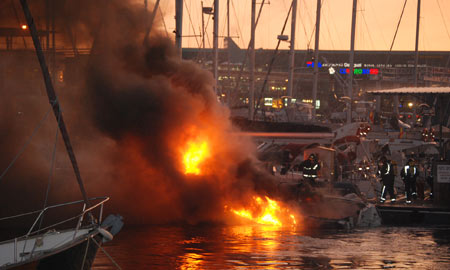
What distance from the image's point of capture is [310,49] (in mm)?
49406

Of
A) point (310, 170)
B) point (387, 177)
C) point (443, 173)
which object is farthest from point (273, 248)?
point (443, 173)

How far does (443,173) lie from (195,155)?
951 cm

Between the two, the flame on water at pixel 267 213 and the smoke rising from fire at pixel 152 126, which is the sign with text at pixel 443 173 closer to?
the flame on water at pixel 267 213

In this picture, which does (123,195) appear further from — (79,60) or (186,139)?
(79,60)

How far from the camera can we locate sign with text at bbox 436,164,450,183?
77.3 ft

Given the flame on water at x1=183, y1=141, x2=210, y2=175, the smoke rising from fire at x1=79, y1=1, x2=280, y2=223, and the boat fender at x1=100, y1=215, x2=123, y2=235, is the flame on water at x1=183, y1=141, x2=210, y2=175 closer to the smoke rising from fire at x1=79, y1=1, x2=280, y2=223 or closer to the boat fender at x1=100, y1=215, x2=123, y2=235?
the smoke rising from fire at x1=79, y1=1, x2=280, y2=223

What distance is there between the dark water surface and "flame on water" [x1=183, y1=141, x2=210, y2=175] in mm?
2106

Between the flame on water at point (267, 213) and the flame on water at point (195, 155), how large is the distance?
2086mm

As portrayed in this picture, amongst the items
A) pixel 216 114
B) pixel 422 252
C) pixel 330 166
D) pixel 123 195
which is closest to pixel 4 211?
pixel 123 195

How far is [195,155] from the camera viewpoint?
72.5 feet

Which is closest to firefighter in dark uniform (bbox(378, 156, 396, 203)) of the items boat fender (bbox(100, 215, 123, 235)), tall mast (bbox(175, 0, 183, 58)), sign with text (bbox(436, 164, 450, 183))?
sign with text (bbox(436, 164, 450, 183))

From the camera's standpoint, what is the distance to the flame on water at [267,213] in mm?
22016

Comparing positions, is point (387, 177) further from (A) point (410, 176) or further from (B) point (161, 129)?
(B) point (161, 129)

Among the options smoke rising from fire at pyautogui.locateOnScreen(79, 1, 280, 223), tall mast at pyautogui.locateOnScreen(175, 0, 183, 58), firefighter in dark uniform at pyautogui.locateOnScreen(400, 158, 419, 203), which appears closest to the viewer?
smoke rising from fire at pyautogui.locateOnScreen(79, 1, 280, 223)
